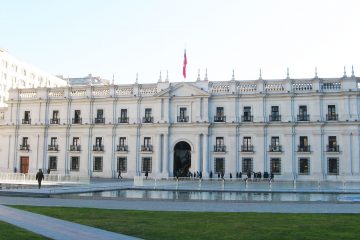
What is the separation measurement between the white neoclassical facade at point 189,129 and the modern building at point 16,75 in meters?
26.3

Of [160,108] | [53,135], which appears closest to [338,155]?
[160,108]

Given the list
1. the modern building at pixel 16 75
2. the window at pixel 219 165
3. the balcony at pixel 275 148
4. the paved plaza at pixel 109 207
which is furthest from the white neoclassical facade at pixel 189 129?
the paved plaza at pixel 109 207

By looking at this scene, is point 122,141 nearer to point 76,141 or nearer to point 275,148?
point 76,141

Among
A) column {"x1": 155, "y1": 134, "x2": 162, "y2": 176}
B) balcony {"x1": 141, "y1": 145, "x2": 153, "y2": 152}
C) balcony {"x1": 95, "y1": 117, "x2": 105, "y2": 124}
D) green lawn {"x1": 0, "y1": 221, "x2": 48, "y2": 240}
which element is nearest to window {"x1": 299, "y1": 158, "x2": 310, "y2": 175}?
column {"x1": 155, "y1": 134, "x2": 162, "y2": 176}

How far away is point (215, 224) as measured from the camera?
12.7 m

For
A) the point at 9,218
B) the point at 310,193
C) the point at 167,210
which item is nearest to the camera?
the point at 9,218

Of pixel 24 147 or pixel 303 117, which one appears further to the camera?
pixel 24 147

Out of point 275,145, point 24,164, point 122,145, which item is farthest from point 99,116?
point 275,145

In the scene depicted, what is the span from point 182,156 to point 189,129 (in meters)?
3.42

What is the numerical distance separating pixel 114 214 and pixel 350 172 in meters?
35.8

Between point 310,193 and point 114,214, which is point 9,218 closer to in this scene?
point 114,214

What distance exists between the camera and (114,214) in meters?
15.0

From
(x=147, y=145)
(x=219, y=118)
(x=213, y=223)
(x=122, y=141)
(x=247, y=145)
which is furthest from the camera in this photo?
(x=122, y=141)

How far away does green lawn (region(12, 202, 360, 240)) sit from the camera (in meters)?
10.9
